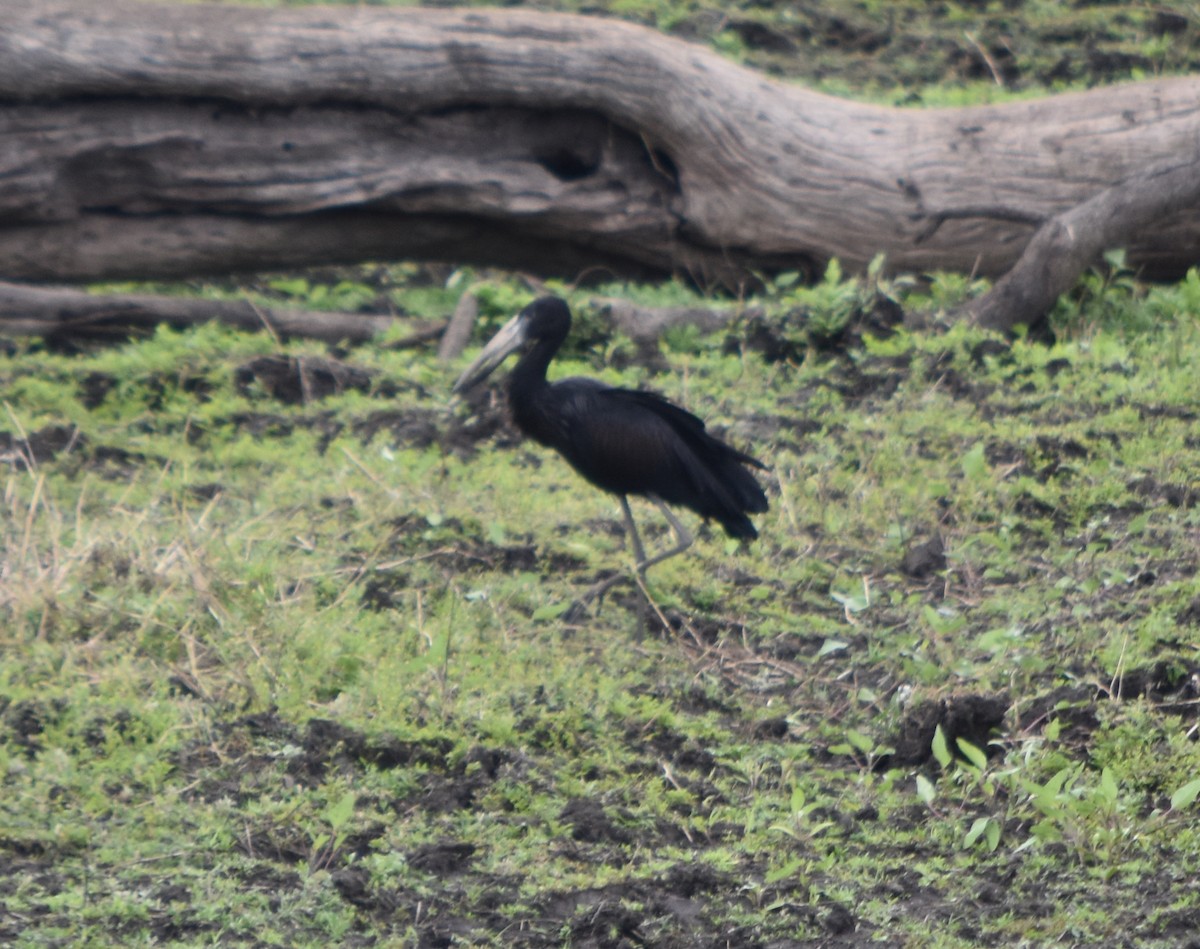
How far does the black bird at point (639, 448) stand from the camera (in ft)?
17.3

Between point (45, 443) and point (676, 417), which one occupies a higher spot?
point (676, 417)

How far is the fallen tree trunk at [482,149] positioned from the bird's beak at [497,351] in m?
2.33

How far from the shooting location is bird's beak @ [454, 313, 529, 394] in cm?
573

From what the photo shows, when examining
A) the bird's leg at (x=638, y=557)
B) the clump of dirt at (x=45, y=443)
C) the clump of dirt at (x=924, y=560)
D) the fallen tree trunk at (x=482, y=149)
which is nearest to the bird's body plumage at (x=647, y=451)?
the bird's leg at (x=638, y=557)

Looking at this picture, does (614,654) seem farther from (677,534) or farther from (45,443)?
(45,443)

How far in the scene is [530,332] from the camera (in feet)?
18.8

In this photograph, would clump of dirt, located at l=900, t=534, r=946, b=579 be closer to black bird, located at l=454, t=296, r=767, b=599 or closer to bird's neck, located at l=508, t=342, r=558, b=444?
black bird, located at l=454, t=296, r=767, b=599

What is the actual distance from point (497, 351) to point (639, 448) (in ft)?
2.69

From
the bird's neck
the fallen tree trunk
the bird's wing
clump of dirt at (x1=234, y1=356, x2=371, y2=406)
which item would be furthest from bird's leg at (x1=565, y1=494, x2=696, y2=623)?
the fallen tree trunk

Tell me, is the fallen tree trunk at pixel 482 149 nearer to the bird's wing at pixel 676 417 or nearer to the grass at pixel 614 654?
the grass at pixel 614 654

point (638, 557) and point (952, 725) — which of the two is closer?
point (952, 725)

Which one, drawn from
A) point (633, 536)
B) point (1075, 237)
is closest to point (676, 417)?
point (633, 536)

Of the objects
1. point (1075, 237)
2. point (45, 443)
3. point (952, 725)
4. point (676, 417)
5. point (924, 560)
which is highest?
point (1075, 237)

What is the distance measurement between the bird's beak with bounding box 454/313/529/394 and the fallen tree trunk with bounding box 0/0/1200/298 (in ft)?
7.64
